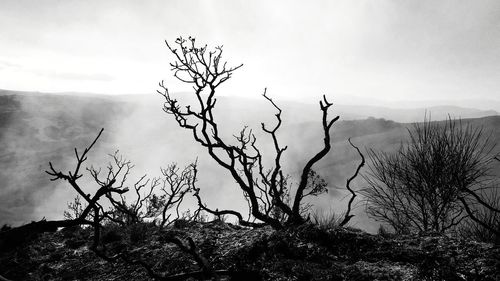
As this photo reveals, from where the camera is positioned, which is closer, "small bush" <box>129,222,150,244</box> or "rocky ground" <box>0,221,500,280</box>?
"rocky ground" <box>0,221,500,280</box>

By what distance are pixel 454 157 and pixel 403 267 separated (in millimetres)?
6397

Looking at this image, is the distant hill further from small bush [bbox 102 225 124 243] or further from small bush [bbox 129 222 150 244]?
small bush [bbox 129 222 150 244]

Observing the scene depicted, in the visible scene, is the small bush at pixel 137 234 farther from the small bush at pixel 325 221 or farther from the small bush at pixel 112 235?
the small bush at pixel 325 221

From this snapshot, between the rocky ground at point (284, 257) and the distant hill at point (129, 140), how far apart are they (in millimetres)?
74695

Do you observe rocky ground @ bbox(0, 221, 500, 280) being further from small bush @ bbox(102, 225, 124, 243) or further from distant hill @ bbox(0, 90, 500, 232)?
distant hill @ bbox(0, 90, 500, 232)

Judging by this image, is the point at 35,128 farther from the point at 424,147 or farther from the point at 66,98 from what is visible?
the point at 424,147

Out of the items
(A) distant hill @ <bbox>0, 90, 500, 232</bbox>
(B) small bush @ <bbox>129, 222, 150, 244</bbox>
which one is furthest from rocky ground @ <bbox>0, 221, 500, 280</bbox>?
(A) distant hill @ <bbox>0, 90, 500, 232</bbox>

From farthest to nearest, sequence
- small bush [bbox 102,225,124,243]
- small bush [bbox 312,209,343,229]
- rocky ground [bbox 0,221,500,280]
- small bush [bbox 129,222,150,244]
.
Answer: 1. small bush [bbox 102,225,124,243]
2. small bush [bbox 129,222,150,244]
3. small bush [bbox 312,209,343,229]
4. rocky ground [bbox 0,221,500,280]

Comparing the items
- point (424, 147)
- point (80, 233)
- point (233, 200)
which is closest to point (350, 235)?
point (80, 233)

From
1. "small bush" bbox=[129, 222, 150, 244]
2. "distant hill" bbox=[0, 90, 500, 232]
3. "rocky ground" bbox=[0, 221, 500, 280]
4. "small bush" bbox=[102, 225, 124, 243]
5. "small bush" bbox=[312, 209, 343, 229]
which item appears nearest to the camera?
"rocky ground" bbox=[0, 221, 500, 280]

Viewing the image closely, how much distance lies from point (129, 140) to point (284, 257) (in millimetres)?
144563

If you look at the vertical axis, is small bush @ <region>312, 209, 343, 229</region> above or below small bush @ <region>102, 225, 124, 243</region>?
above

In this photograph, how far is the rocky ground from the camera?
2.92 meters

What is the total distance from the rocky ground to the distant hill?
74.7m
